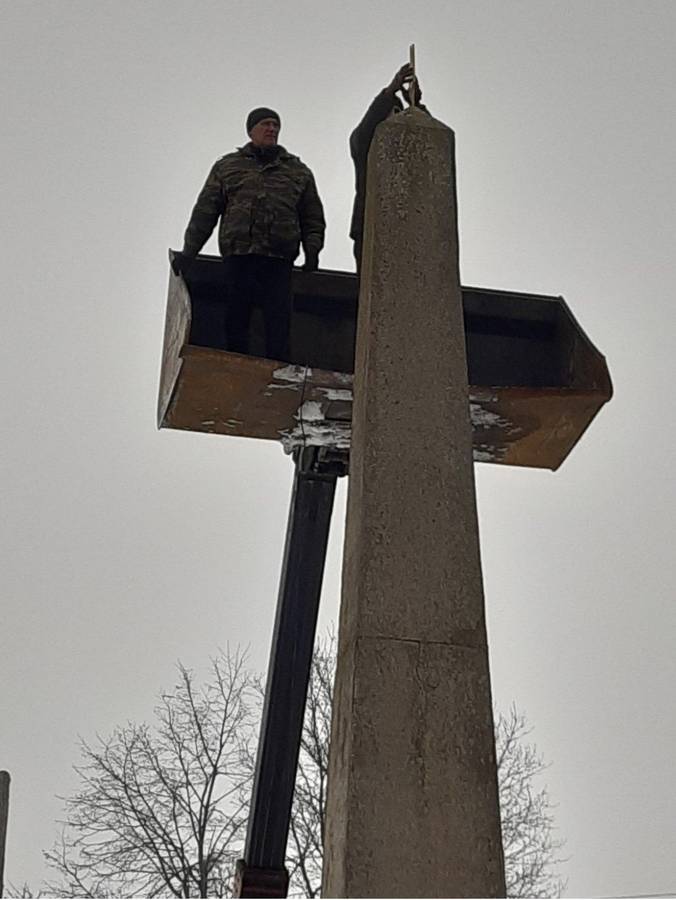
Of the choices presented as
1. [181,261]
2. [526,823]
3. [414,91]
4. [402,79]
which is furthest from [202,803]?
[414,91]

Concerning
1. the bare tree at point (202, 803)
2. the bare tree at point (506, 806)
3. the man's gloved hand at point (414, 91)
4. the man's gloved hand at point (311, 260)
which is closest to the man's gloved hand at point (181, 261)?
the man's gloved hand at point (311, 260)

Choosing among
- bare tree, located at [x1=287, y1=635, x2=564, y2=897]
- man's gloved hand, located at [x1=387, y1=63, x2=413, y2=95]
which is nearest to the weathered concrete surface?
man's gloved hand, located at [x1=387, y1=63, x2=413, y2=95]

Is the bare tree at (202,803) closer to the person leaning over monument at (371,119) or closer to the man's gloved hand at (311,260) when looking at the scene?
the man's gloved hand at (311,260)

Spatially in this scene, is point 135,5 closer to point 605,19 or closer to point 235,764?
point 605,19

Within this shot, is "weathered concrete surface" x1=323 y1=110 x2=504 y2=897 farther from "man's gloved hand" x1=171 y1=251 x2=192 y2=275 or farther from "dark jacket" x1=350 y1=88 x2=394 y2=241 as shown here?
"man's gloved hand" x1=171 y1=251 x2=192 y2=275

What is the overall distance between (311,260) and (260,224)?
1.66 feet

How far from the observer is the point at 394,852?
3.65m

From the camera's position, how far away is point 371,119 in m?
6.45

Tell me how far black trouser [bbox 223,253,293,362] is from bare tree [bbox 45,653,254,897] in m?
11.1

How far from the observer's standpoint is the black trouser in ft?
24.6

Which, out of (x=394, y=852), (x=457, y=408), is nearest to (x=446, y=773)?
(x=394, y=852)

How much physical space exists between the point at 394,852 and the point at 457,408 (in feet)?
4.63

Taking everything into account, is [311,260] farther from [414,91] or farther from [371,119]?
[414,91]

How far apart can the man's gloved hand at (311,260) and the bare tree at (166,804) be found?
1095 cm
